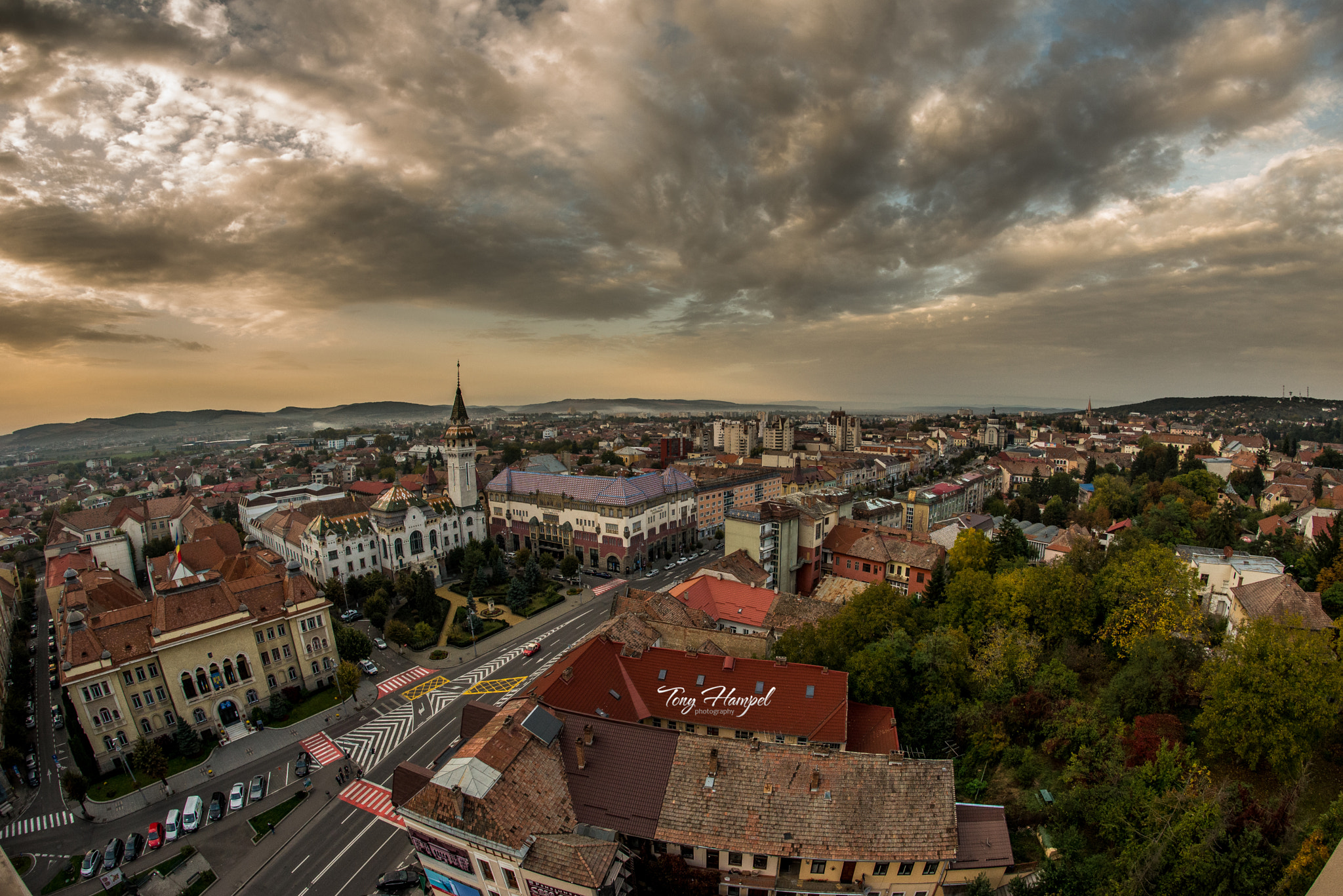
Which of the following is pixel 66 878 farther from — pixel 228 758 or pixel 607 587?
pixel 607 587

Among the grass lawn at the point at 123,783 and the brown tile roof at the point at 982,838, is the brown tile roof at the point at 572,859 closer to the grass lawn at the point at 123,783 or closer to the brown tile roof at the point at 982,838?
the brown tile roof at the point at 982,838

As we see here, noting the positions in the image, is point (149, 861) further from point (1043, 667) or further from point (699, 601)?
point (1043, 667)

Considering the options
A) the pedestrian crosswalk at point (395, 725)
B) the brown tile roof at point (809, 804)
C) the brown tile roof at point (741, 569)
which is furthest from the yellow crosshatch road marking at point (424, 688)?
the brown tile roof at point (809, 804)

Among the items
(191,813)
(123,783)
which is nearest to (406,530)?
(123,783)

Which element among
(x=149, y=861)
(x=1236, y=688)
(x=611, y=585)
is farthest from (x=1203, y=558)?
(x=149, y=861)

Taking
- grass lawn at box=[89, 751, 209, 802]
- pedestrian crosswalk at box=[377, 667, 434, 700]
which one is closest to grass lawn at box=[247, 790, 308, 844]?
grass lawn at box=[89, 751, 209, 802]

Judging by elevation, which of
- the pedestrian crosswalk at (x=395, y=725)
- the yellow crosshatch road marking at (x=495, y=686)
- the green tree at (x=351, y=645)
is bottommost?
the pedestrian crosswalk at (x=395, y=725)
